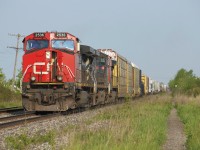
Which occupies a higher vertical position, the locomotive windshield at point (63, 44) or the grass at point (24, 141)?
the locomotive windshield at point (63, 44)

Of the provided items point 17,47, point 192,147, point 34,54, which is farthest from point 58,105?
point 17,47

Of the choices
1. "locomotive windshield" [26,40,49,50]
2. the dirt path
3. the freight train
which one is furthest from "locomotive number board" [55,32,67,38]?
the dirt path

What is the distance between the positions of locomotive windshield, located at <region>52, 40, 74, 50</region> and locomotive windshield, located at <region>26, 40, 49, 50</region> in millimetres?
386

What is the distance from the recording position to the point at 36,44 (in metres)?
17.7

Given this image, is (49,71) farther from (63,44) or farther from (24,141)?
(24,141)

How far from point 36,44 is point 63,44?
131 cm

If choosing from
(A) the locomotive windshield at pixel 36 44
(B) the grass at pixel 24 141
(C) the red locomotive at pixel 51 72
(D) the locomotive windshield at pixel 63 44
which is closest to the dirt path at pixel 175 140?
(B) the grass at pixel 24 141

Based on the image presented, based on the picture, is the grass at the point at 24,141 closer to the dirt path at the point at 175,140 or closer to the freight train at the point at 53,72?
the dirt path at the point at 175,140

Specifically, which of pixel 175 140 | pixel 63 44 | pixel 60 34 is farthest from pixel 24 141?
pixel 60 34

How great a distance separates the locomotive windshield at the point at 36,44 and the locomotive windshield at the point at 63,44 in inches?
15.2

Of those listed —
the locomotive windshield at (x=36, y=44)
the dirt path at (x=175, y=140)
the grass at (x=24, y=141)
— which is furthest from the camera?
the locomotive windshield at (x=36, y=44)

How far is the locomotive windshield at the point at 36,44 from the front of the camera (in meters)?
17.7

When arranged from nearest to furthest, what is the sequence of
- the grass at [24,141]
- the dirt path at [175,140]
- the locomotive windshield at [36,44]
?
the grass at [24,141]
the dirt path at [175,140]
the locomotive windshield at [36,44]

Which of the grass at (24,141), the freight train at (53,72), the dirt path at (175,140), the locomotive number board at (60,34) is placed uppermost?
the locomotive number board at (60,34)
